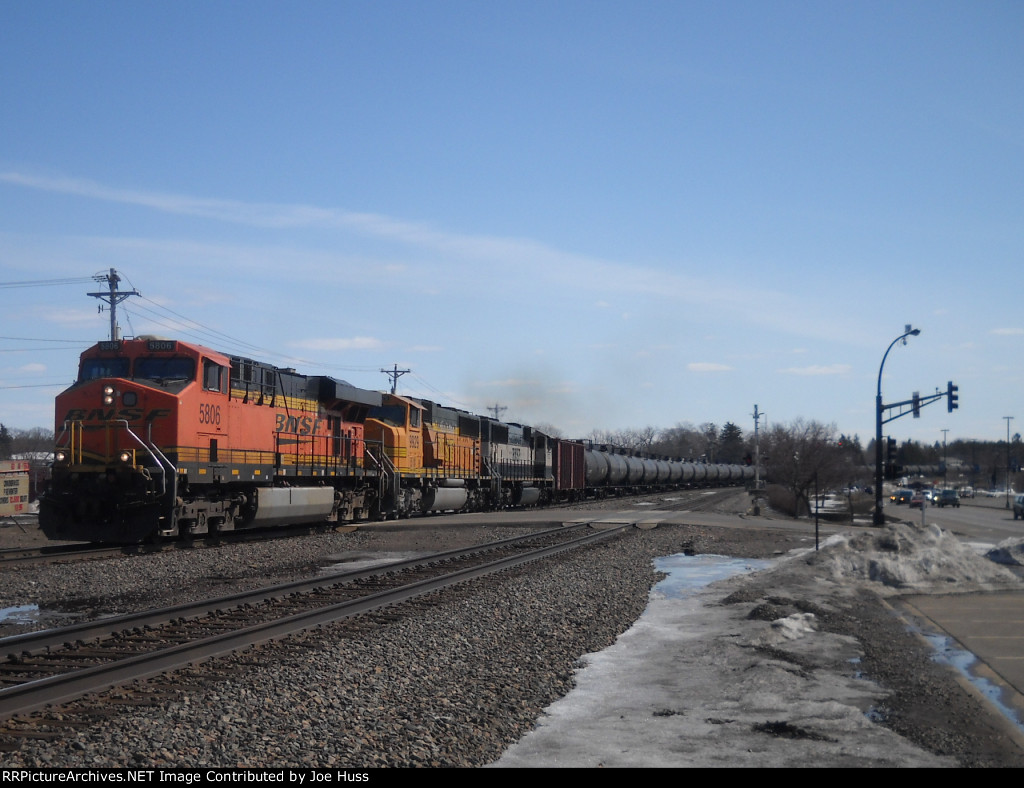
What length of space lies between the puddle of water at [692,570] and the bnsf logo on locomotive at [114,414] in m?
10.3

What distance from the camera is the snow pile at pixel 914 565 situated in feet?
50.8

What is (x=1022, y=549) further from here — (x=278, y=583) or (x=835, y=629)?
(x=278, y=583)

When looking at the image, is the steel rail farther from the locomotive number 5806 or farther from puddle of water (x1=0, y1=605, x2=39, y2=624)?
the locomotive number 5806

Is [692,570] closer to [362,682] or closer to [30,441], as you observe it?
[362,682]

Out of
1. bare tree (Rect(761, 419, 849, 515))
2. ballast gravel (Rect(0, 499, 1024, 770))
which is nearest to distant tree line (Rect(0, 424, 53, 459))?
bare tree (Rect(761, 419, 849, 515))

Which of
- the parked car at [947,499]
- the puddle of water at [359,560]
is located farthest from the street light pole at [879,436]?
the parked car at [947,499]

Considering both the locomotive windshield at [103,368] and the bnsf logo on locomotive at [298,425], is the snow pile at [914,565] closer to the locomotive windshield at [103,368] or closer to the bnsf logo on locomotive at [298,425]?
the bnsf logo on locomotive at [298,425]

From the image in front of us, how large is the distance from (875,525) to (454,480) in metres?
15.3

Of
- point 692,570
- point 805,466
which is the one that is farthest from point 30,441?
point 692,570

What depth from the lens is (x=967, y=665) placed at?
9109 millimetres

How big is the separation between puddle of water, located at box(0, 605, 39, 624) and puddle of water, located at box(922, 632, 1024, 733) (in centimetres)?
1036

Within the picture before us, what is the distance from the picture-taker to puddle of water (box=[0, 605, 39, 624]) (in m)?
10.9

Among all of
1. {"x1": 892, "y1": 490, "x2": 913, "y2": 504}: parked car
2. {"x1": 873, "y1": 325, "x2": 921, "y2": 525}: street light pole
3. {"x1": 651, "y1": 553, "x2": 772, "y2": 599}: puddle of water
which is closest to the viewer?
{"x1": 651, "y1": 553, "x2": 772, "y2": 599}: puddle of water
